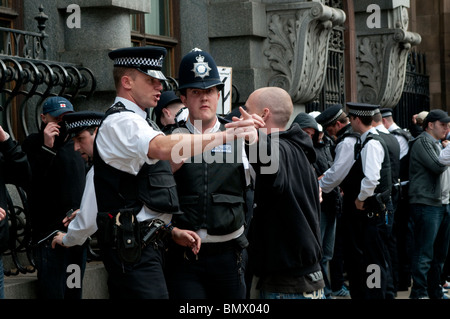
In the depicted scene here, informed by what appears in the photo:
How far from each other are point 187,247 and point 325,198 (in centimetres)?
491

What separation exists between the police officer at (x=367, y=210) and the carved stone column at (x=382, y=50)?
458cm

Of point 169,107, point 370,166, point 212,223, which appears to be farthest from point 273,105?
point 370,166

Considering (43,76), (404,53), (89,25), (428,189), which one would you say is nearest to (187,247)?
(43,76)

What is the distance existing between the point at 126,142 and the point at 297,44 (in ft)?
21.0

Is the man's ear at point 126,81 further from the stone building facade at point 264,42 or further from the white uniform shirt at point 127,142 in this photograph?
the stone building facade at point 264,42

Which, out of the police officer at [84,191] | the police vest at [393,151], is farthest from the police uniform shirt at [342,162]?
the police officer at [84,191]

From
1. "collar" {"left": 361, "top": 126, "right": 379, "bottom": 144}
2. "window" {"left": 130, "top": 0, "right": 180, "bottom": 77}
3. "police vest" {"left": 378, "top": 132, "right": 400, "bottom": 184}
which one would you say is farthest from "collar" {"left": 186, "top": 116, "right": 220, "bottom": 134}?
"window" {"left": 130, "top": 0, "right": 180, "bottom": 77}

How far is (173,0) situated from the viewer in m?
10.7

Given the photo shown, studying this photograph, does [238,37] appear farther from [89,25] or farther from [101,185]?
[101,185]

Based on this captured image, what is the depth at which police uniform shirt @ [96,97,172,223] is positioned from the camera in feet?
15.5

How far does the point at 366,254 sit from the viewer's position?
9.26 meters

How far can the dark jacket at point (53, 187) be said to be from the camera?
6574 mm

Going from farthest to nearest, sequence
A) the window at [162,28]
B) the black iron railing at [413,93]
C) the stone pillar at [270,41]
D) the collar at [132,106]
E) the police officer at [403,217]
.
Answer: the black iron railing at [413,93]
the police officer at [403,217]
the stone pillar at [270,41]
the window at [162,28]
the collar at [132,106]

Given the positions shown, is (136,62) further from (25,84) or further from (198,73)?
(25,84)
